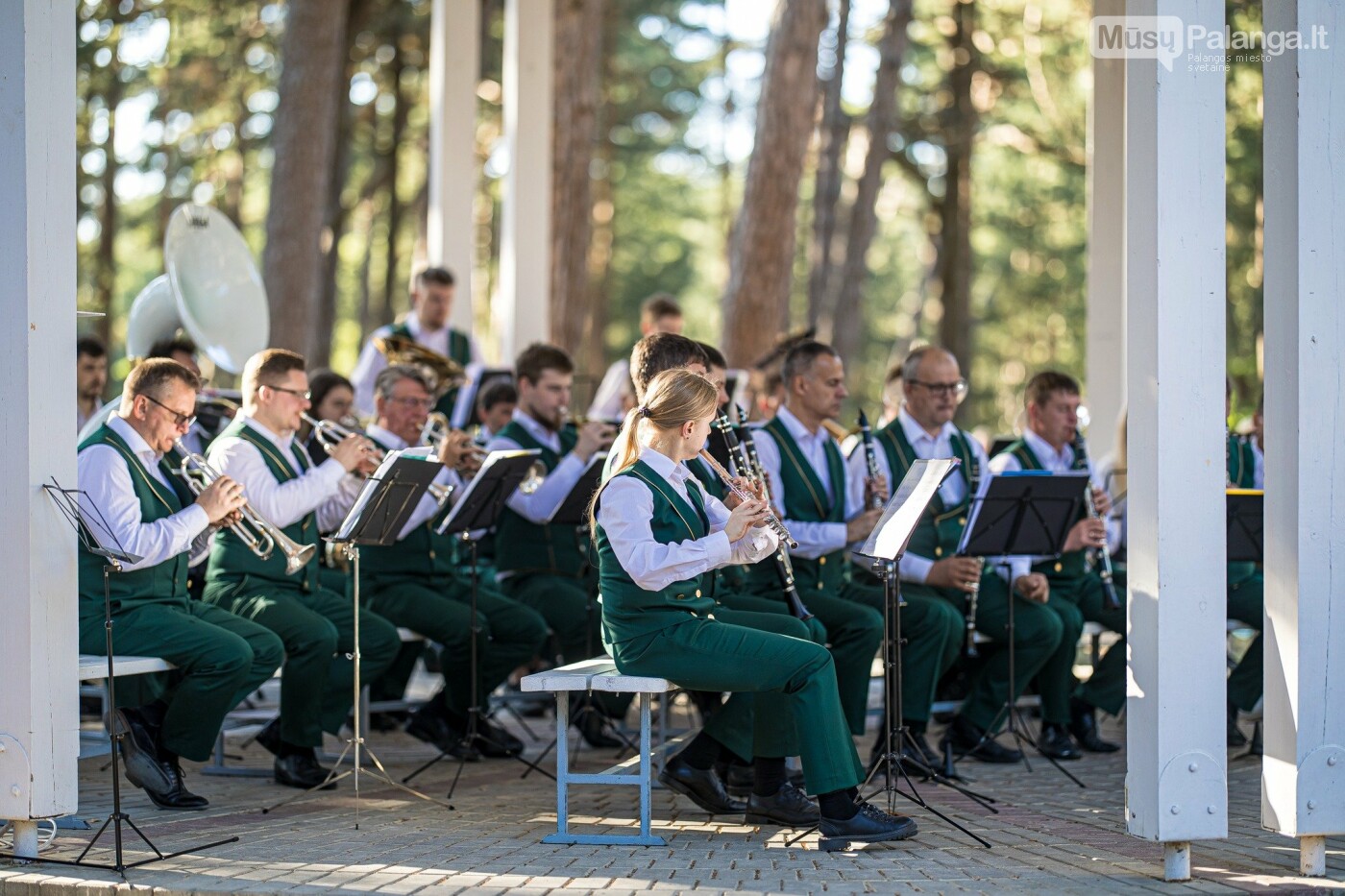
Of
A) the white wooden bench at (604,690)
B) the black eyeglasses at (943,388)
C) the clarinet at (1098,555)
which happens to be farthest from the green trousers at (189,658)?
the clarinet at (1098,555)

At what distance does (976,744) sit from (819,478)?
1.68 metres

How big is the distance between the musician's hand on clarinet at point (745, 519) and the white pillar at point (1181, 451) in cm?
132

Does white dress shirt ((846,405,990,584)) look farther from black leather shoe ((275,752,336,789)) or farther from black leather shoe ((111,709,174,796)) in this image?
black leather shoe ((111,709,174,796))

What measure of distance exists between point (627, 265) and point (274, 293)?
73.7 feet

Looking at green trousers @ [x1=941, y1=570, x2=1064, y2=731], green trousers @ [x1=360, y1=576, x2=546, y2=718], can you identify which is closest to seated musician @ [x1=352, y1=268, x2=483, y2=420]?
green trousers @ [x1=360, y1=576, x2=546, y2=718]

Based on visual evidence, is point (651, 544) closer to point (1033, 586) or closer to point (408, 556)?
point (408, 556)

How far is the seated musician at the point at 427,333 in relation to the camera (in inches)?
426

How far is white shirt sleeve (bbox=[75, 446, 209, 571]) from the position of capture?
21.5ft

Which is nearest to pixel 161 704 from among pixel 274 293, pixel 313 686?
pixel 313 686

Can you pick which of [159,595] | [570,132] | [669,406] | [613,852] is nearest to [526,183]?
[570,132]

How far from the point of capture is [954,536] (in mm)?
8492

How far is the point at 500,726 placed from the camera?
882 centimetres

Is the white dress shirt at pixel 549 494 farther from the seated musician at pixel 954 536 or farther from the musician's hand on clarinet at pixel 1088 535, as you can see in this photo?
the musician's hand on clarinet at pixel 1088 535

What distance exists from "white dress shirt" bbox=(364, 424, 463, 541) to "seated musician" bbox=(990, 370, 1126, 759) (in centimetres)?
296
